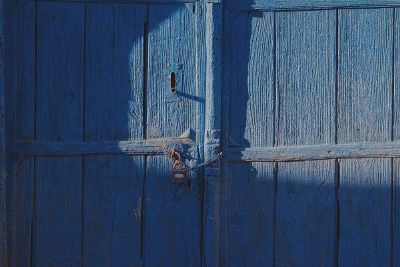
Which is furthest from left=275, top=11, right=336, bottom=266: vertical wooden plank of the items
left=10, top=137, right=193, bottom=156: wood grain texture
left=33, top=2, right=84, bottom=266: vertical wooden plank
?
left=33, top=2, right=84, bottom=266: vertical wooden plank

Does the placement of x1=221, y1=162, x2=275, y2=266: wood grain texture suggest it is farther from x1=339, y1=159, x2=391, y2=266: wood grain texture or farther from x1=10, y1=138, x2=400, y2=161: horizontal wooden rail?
x1=339, y1=159, x2=391, y2=266: wood grain texture

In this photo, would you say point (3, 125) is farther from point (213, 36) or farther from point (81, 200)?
point (213, 36)

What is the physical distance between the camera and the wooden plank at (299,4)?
378 centimetres

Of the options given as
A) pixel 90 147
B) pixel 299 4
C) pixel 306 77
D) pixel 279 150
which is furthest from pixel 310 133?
pixel 90 147

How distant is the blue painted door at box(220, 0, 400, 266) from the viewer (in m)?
3.80

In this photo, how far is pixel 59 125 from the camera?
3.76 meters

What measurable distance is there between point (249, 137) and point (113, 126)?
69cm

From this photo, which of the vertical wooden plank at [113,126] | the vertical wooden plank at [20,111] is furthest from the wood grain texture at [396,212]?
the vertical wooden plank at [20,111]

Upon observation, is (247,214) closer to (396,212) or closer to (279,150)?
(279,150)

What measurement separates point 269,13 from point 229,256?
1.25 m

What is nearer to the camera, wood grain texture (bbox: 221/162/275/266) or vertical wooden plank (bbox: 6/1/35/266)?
vertical wooden plank (bbox: 6/1/35/266)

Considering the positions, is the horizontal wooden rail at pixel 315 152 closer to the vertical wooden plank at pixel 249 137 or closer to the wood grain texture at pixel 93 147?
the vertical wooden plank at pixel 249 137

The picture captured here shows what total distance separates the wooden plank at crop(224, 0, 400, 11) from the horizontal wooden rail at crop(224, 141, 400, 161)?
2.30ft

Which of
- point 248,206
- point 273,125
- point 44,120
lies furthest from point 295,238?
point 44,120
